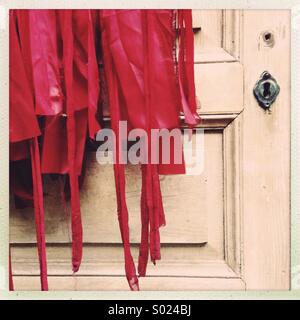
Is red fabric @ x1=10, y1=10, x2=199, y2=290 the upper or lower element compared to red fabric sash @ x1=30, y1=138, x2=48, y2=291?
upper

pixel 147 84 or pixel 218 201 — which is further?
pixel 218 201

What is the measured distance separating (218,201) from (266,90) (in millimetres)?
238

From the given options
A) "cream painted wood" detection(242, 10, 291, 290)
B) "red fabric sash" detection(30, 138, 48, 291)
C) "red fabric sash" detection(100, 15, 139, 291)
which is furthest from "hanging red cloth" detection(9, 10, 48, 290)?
"cream painted wood" detection(242, 10, 291, 290)

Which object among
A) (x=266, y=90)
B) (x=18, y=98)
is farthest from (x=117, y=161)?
(x=266, y=90)

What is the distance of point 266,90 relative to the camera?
0.97m

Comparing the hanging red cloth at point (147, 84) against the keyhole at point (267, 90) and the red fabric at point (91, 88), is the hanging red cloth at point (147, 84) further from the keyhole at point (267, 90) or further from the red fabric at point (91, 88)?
the keyhole at point (267, 90)

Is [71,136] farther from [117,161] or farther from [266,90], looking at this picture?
[266,90]

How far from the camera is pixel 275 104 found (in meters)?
0.97

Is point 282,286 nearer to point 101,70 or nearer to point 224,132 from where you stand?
point 224,132

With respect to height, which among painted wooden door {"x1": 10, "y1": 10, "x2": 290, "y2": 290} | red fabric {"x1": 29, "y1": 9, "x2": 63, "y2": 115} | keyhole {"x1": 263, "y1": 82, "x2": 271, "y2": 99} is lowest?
painted wooden door {"x1": 10, "y1": 10, "x2": 290, "y2": 290}

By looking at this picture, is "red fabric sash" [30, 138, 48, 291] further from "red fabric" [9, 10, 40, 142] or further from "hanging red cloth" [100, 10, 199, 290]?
"hanging red cloth" [100, 10, 199, 290]

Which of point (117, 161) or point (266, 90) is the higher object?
point (266, 90)

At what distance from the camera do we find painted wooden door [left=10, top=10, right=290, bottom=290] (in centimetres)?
96

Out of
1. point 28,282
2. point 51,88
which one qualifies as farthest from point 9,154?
point 28,282
